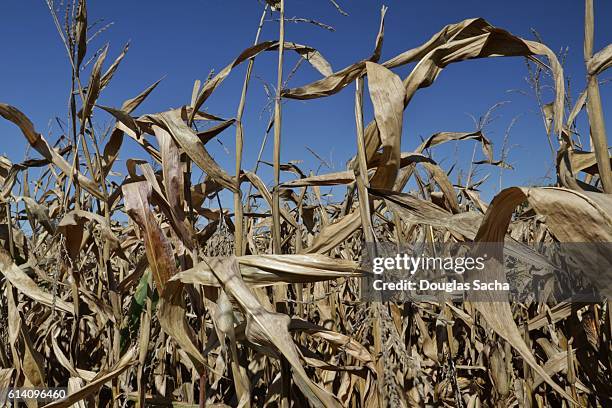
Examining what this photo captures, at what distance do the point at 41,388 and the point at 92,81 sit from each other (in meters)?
1.00

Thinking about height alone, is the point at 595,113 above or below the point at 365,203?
above

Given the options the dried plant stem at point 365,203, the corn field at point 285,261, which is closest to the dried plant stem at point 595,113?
the corn field at point 285,261

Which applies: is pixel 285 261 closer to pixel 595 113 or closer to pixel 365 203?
pixel 365 203

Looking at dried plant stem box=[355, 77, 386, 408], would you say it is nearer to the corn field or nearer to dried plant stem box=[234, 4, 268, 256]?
the corn field

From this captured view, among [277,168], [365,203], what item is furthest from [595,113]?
[277,168]

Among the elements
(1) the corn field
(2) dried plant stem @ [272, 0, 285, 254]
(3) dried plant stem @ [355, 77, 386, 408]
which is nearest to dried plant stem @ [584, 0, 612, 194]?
(1) the corn field

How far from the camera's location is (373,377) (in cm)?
135

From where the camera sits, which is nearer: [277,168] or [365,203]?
[365,203]

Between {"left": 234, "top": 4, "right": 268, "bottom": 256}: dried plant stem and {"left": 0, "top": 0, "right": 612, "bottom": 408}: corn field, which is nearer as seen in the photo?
{"left": 0, "top": 0, "right": 612, "bottom": 408}: corn field

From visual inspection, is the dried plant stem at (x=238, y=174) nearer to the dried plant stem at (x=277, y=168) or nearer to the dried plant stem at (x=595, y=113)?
the dried plant stem at (x=277, y=168)

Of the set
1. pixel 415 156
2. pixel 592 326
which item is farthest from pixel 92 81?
pixel 592 326

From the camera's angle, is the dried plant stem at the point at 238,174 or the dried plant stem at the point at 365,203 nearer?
the dried plant stem at the point at 365,203

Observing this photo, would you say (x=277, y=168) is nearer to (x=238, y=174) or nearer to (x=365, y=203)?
(x=238, y=174)

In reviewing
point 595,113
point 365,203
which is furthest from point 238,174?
point 595,113
